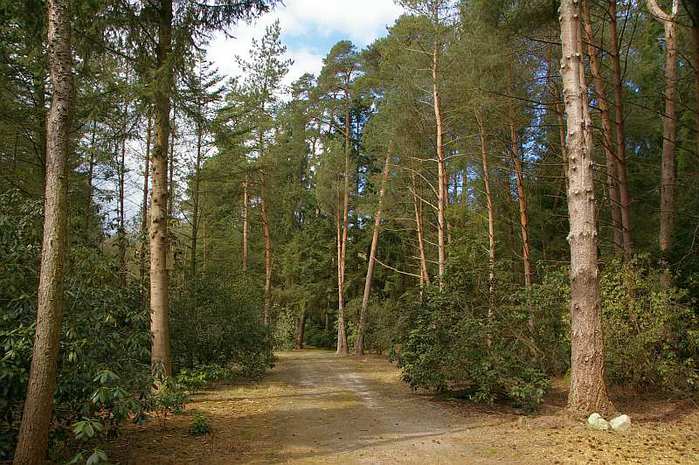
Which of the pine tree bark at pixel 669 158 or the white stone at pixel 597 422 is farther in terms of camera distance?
the pine tree bark at pixel 669 158

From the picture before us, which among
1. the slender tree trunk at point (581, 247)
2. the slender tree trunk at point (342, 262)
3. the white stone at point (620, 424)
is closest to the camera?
the white stone at point (620, 424)

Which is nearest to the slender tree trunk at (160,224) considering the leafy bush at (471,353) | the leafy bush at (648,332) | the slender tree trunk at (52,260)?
the slender tree trunk at (52,260)

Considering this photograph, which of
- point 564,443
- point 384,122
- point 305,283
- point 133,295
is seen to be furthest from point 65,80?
point 305,283

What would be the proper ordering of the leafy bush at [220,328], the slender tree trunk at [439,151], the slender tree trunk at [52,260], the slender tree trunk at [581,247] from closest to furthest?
1. the slender tree trunk at [52,260]
2. the slender tree trunk at [581,247]
3. the leafy bush at [220,328]
4. the slender tree trunk at [439,151]

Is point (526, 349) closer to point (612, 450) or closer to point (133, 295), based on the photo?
point (612, 450)

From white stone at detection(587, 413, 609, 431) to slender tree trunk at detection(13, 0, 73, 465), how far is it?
6072 millimetres

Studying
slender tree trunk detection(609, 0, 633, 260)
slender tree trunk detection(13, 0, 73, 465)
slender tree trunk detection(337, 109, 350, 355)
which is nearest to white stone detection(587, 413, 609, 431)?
slender tree trunk detection(609, 0, 633, 260)

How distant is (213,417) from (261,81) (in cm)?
1901

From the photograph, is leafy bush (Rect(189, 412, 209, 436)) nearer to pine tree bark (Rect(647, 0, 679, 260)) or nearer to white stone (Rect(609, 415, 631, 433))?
white stone (Rect(609, 415, 631, 433))

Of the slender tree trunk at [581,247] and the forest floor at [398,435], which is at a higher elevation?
the slender tree trunk at [581,247]

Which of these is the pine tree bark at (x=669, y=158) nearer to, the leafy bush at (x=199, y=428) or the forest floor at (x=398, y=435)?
the forest floor at (x=398, y=435)

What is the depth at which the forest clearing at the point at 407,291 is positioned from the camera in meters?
4.72

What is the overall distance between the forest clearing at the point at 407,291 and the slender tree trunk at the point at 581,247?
3 centimetres

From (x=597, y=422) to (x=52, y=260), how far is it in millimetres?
6447
